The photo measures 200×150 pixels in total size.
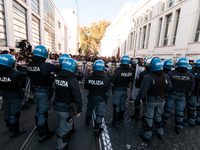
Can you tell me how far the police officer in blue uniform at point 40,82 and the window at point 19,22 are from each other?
8.22 meters

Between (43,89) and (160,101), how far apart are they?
3.06 m

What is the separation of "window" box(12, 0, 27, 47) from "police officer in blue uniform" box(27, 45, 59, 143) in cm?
822

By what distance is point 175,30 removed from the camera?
12672 millimetres

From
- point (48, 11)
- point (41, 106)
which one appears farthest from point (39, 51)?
point (48, 11)

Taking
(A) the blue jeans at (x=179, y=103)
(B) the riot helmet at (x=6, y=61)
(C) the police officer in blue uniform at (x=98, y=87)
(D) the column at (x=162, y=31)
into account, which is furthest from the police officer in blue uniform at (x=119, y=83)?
(D) the column at (x=162, y=31)

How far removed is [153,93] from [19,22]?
38.4 ft

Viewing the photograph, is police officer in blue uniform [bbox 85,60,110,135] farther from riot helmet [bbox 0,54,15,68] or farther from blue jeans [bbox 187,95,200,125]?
blue jeans [bbox 187,95,200,125]

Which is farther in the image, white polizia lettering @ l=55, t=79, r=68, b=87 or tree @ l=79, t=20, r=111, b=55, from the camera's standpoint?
tree @ l=79, t=20, r=111, b=55

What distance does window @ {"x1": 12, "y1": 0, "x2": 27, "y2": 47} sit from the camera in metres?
8.58

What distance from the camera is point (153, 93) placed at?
8.89ft

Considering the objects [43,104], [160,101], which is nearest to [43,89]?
[43,104]

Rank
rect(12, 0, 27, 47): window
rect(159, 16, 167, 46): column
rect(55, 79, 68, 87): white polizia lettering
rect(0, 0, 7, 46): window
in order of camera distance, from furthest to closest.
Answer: rect(159, 16, 167, 46): column < rect(12, 0, 27, 47): window < rect(0, 0, 7, 46): window < rect(55, 79, 68, 87): white polizia lettering

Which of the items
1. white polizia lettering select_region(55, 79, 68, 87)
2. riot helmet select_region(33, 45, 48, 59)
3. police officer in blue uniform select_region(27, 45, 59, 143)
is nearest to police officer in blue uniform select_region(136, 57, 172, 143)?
white polizia lettering select_region(55, 79, 68, 87)

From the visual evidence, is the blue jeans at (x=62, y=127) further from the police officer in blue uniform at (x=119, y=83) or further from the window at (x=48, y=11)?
the window at (x=48, y=11)
